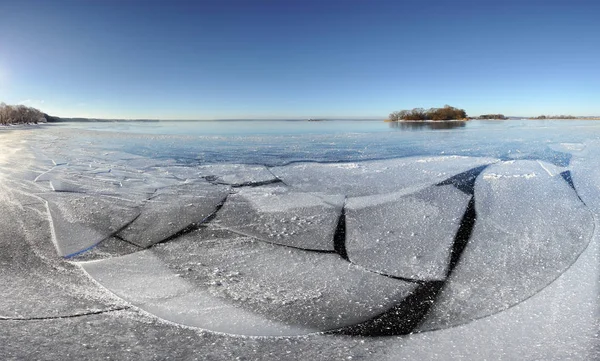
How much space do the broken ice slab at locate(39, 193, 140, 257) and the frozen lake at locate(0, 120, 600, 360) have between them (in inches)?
0.6

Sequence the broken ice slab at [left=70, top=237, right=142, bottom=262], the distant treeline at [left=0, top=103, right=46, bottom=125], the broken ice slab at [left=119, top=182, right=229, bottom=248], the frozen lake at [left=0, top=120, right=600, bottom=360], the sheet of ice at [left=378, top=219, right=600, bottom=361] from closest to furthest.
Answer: the sheet of ice at [left=378, top=219, right=600, bottom=361] → the frozen lake at [left=0, top=120, right=600, bottom=360] → the broken ice slab at [left=70, top=237, right=142, bottom=262] → the broken ice slab at [left=119, top=182, right=229, bottom=248] → the distant treeline at [left=0, top=103, right=46, bottom=125]

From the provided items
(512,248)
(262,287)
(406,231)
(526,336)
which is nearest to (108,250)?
(262,287)

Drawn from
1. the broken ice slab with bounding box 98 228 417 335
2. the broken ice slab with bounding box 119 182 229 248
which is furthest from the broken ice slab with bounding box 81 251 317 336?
the broken ice slab with bounding box 119 182 229 248

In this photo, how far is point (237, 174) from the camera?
406cm

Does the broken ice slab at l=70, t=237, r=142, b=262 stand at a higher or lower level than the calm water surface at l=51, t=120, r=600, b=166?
lower

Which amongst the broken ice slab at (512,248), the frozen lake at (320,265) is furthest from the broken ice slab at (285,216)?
the broken ice slab at (512,248)

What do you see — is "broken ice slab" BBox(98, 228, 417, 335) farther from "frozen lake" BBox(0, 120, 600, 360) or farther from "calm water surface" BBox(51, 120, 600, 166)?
"calm water surface" BBox(51, 120, 600, 166)

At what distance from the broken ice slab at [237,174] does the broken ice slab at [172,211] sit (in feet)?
0.95

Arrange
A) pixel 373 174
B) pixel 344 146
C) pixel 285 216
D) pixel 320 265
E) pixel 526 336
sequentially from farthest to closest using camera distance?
1. pixel 344 146
2. pixel 373 174
3. pixel 285 216
4. pixel 320 265
5. pixel 526 336

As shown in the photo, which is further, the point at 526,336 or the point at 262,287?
the point at 262,287

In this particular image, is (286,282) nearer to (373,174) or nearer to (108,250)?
(108,250)

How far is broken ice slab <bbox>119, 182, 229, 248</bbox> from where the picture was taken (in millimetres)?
2178

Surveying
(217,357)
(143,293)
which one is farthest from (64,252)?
(217,357)

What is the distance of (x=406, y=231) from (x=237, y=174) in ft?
8.20
